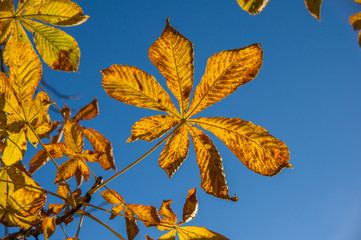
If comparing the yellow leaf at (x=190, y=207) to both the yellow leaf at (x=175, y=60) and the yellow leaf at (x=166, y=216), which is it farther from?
the yellow leaf at (x=175, y=60)

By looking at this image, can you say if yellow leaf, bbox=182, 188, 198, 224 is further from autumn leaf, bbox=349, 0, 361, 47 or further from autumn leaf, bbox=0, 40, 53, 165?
autumn leaf, bbox=349, 0, 361, 47

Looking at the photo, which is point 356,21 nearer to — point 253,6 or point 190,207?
point 253,6

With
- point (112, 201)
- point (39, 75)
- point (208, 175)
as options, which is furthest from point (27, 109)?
point (208, 175)

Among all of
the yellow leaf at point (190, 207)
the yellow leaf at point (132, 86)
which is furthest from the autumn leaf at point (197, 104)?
the yellow leaf at point (190, 207)

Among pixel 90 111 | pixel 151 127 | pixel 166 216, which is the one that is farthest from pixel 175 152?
pixel 90 111

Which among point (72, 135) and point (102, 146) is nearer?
point (72, 135)

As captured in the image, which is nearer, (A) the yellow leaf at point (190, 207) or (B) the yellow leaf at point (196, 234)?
(B) the yellow leaf at point (196, 234)
